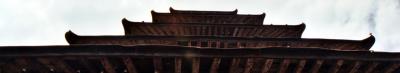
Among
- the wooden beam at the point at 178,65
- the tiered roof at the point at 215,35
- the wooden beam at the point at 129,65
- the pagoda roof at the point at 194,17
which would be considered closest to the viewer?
the wooden beam at the point at 129,65

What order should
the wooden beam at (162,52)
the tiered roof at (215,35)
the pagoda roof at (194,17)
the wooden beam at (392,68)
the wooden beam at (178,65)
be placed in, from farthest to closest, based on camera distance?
the pagoda roof at (194,17) < the tiered roof at (215,35) < the wooden beam at (392,68) < the wooden beam at (178,65) < the wooden beam at (162,52)

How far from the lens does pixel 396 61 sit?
711 cm

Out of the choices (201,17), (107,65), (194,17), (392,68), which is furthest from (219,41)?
(194,17)

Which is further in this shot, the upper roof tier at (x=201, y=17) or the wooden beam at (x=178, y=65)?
the upper roof tier at (x=201, y=17)

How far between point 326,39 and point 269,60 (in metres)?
6.80

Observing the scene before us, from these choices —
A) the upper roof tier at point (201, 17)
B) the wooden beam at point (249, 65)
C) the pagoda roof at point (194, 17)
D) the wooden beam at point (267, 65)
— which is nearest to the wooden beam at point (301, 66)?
the wooden beam at point (267, 65)

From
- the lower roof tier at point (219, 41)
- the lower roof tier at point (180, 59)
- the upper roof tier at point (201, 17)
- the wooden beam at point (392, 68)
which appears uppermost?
the lower roof tier at point (180, 59)

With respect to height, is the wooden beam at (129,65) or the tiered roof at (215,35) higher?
the wooden beam at (129,65)

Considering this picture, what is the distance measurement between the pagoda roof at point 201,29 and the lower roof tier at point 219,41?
329cm

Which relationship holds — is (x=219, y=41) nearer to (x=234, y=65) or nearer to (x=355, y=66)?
(x=234, y=65)

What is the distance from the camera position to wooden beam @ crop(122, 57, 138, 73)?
696 centimetres

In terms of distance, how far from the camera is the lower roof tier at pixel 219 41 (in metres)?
12.2

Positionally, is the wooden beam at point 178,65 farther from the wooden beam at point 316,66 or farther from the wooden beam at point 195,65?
the wooden beam at point 316,66

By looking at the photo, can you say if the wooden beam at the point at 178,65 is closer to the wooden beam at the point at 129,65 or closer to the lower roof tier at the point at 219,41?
the wooden beam at the point at 129,65
